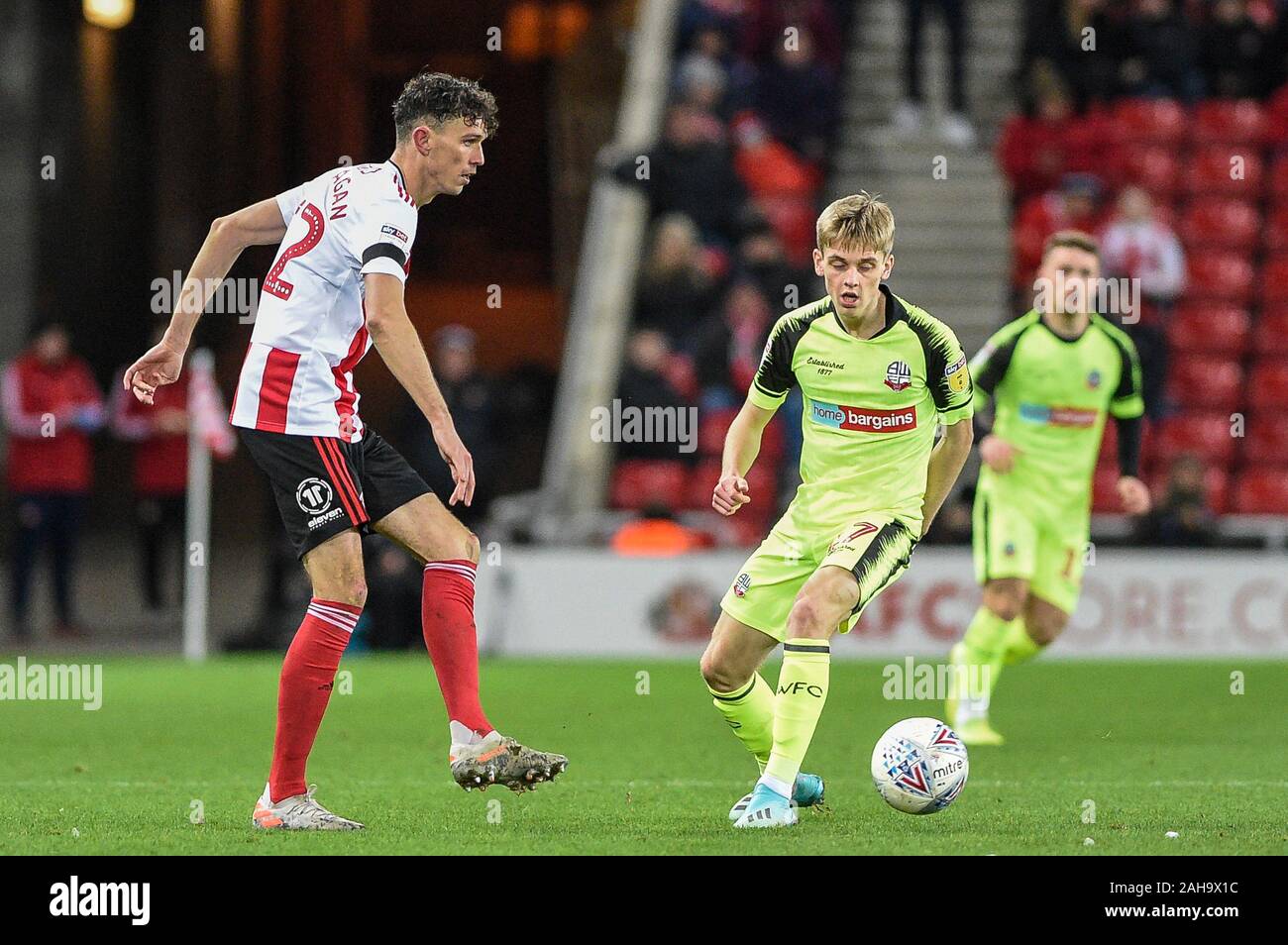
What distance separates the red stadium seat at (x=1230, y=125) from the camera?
16.9 m

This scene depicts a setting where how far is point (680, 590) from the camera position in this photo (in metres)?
13.2

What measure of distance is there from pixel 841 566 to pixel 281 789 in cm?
180

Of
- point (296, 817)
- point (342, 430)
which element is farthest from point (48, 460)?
point (296, 817)

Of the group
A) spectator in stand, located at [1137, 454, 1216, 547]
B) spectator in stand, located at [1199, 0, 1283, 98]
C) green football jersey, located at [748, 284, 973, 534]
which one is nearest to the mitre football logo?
green football jersey, located at [748, 284, 973, 534]

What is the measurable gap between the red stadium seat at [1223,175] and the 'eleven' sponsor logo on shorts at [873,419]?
11017mm

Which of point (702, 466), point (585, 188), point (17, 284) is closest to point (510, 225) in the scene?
point (585, 188)

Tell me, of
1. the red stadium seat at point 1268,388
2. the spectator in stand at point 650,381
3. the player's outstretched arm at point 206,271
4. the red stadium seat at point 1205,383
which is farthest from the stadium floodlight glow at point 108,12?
the player's outstretched arm at point 206,271

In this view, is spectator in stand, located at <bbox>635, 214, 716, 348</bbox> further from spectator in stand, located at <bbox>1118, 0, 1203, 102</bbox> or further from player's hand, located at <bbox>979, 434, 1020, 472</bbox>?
player's hand, located at <bbox>979, 434, 1020, 472</bbox>

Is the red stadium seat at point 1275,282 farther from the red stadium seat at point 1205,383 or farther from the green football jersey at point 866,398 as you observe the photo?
the green football jersey at point 866,398

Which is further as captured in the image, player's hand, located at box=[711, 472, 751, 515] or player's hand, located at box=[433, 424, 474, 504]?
player's hand, located at box=[711, 472, 751, 515]

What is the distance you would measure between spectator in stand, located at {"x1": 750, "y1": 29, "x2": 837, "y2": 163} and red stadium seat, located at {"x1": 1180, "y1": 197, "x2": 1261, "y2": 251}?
9.87 feet

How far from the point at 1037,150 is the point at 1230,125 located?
1.73 metres

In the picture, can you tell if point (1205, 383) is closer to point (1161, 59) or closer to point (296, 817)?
point (1161, 59)

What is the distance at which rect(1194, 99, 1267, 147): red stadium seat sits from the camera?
16891mm
